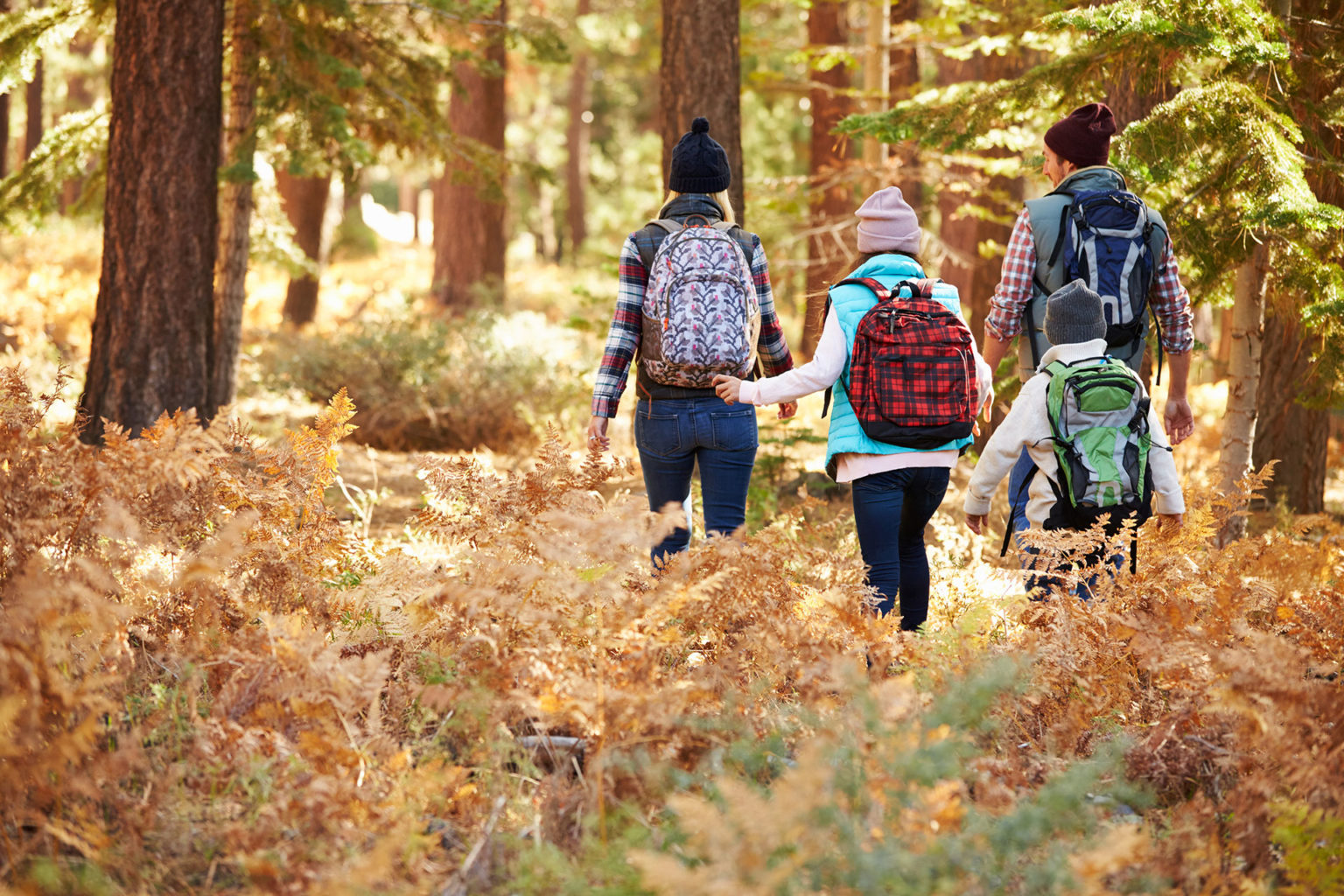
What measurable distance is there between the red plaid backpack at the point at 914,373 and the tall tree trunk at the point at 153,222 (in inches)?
194

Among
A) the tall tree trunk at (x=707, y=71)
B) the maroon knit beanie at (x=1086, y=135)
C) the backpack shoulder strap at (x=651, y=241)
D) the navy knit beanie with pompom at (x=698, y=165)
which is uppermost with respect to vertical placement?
the tall tree trunk at (x=707, y=71)

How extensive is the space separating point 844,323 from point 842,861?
2.29 metres

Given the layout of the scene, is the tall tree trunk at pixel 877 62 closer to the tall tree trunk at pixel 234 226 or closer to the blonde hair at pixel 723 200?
the tall tree trunk at pixel 234 226

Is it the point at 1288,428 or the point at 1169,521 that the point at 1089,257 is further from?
the point at 1288,428

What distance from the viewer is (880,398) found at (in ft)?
13.2

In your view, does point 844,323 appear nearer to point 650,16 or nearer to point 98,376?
point 98,376

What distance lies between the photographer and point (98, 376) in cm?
695

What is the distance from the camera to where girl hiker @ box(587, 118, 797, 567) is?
429cm

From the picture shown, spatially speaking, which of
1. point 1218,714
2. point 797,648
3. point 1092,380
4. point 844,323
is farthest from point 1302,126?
point 797,648

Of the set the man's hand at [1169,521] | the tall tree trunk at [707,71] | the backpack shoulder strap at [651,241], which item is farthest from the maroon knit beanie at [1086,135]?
the tall tree trunk at [707,71]

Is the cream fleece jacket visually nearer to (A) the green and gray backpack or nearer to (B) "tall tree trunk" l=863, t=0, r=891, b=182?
(A) the green and gray backpack

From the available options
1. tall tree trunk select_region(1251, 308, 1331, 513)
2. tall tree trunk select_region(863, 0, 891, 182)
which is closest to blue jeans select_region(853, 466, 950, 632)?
tall tree trunk select_region(1251, 308, 1331, 513)

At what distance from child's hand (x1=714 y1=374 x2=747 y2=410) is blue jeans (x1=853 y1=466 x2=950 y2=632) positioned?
0.60m

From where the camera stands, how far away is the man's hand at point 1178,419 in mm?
4793
